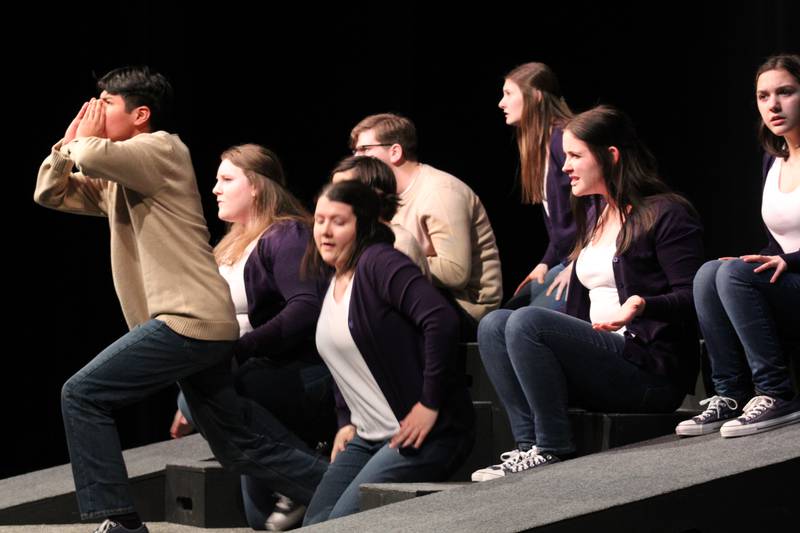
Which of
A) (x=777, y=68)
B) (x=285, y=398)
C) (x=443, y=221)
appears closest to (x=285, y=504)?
(x=285, y=398)

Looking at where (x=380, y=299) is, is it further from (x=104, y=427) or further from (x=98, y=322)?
(x=98, y=322)

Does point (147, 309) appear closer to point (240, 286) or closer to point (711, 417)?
point (240, 286)

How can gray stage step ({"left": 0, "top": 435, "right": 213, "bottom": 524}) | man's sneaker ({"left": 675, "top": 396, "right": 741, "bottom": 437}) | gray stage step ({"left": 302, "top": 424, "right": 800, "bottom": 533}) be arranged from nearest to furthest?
gray stage step ({"left": 302, "top": 424, "right": 800, "bottom": 533}) < man's sneaker ({"left": 675, "top": 396, "right": 741, "bottom": 437}) < gray stage step ({"left": 0, "top": 435, "right": 213, "bottom": 524})

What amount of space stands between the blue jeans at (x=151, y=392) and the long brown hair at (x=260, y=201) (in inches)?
24.4

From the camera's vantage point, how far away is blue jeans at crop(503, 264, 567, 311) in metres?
4.31

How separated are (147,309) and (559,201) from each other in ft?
4.96

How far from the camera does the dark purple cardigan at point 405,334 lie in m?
3.36

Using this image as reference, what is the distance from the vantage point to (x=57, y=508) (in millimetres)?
4262

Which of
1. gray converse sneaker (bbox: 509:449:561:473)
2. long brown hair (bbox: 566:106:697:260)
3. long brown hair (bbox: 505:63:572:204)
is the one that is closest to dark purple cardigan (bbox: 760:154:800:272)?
long brown hair (bbox: 566:106:697:260)

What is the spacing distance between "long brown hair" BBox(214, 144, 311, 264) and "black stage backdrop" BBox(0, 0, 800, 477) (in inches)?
63.9

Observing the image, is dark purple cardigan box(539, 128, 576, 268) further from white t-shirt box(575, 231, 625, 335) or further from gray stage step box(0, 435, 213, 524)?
gray stage step box(0, 435, 213, 524)

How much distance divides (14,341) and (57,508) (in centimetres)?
160

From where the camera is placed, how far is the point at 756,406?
10.9ft

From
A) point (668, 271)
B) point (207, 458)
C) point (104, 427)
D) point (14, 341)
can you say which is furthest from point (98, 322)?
point (668, 271)
